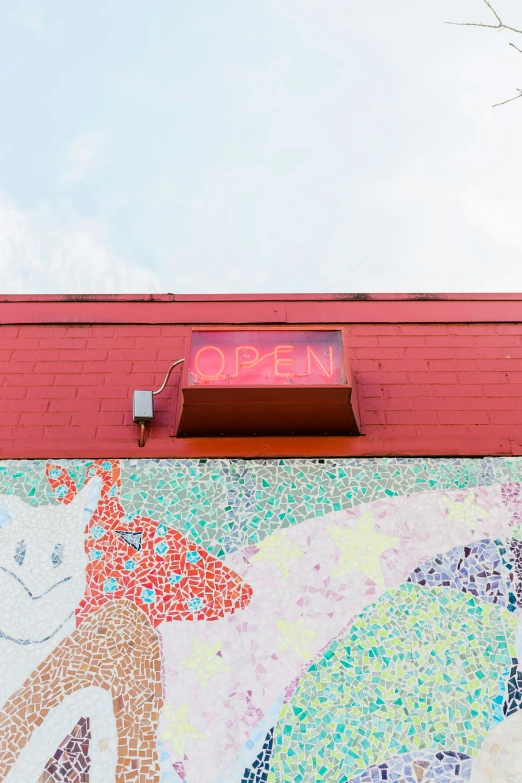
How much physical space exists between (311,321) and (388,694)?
3.09 metres

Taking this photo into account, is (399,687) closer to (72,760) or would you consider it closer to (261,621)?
(261,621)

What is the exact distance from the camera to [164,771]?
385 cm

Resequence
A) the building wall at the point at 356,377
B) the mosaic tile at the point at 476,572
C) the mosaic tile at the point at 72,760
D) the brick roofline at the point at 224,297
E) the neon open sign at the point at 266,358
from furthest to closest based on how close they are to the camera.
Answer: the brick roofline at the point at 224,297, the building wall at the point at 356,377, the neon open sign at the point at 266,358, the mosaic tile at the point at 476,572, the mosaic tile at the point at 72,760

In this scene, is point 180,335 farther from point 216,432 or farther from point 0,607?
point 0,607

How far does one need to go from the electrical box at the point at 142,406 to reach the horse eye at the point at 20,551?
1243mm

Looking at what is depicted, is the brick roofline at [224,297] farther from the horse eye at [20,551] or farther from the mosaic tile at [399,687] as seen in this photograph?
the mosaic tile at [399,687]

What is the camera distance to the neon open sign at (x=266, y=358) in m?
4.88

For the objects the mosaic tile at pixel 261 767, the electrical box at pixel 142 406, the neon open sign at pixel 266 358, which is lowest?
the mosaic tile at pixel 261 767

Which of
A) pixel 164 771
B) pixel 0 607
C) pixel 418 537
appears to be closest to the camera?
pixel 164 771

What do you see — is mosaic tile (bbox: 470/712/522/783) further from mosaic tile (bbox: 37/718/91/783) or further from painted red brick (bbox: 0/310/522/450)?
mosaic tile (bbox: 37/718/91/783)

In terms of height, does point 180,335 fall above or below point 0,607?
above

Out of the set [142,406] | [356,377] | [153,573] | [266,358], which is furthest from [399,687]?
[142,406]

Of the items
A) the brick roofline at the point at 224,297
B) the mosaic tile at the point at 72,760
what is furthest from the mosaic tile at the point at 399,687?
the brick roofline at the point at 224,297

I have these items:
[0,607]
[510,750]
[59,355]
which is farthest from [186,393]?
[510,750]
